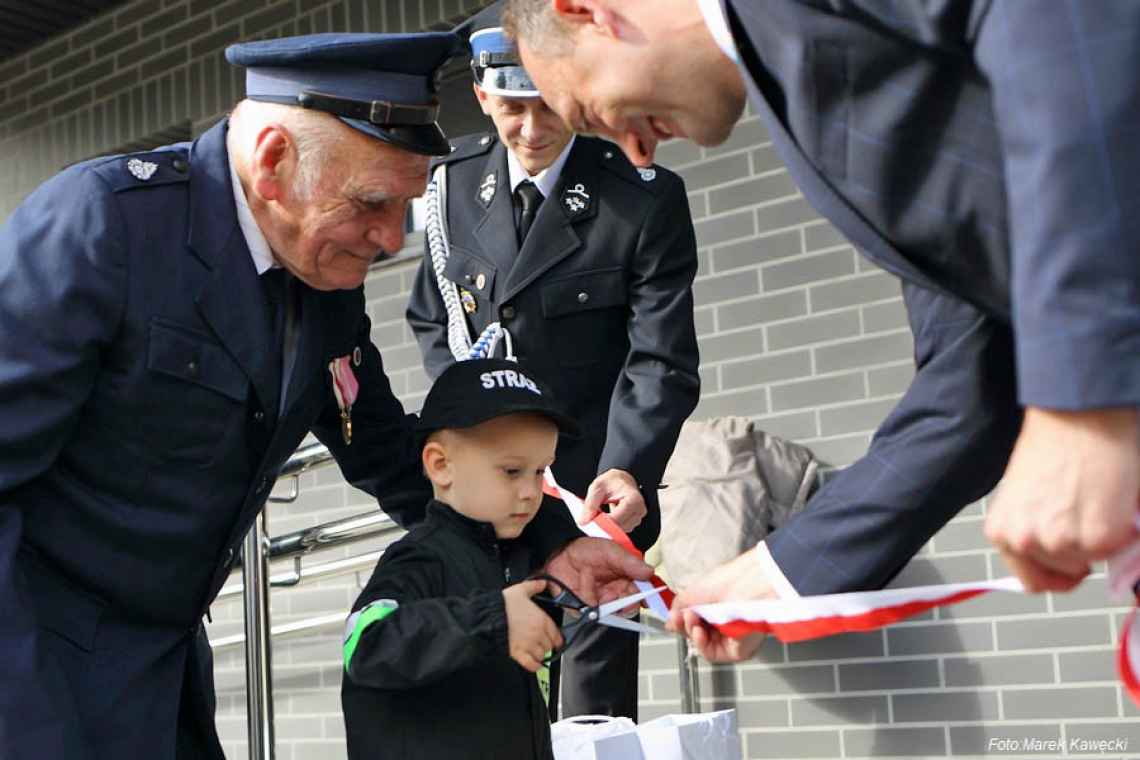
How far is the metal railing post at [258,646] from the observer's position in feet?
11.3

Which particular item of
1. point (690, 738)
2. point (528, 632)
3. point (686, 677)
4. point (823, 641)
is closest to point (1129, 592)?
point (528, 632)

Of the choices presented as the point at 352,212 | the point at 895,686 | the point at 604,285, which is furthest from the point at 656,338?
the point at 895,686

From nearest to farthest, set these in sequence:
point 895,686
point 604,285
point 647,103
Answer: point 647,103 → point 604,285 → point 895,686

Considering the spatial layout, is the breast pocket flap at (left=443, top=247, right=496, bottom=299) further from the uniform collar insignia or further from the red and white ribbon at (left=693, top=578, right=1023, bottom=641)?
the red and white ribbon at (left=693, top=578, right=1023, bottom=641)

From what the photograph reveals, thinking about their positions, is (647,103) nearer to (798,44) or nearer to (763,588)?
(798,44)

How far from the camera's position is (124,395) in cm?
228

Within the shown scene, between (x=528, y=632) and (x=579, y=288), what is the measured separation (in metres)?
1.15

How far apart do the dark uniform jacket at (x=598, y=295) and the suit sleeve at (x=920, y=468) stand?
1236 mm

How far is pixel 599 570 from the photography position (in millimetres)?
2816

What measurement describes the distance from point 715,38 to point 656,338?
180 centimetres

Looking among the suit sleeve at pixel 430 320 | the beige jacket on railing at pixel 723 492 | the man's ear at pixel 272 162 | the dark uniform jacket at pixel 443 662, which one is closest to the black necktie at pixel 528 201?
the suit sleeve at pixel 430 320

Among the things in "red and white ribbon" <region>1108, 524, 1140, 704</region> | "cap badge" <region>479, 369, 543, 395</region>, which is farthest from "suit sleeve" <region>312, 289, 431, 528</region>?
"red and white ribbon" <region>1108, 524, 1140, 704</region>

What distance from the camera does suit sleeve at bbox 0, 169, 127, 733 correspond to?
2133mm

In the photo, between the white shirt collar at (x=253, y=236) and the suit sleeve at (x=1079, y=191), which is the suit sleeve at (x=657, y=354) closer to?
the white shirt collar at (x=253, y=236)
